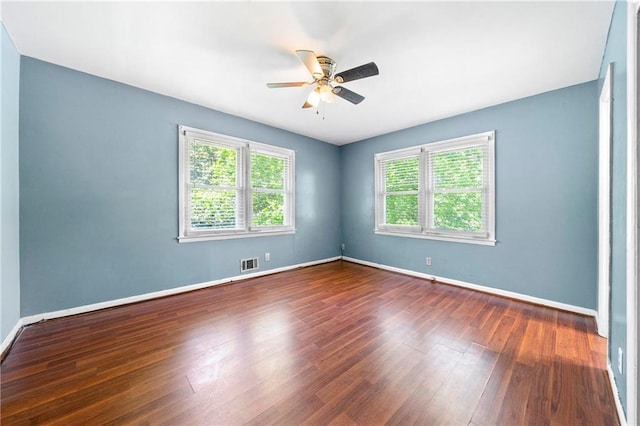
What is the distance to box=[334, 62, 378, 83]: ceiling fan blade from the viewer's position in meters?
1.96

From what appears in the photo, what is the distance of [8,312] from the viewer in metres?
2.07

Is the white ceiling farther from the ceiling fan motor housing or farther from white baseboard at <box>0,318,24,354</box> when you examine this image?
white baseboard at <box>0,318,24,354</box>

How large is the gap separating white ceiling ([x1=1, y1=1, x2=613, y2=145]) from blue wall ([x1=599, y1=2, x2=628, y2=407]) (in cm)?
41

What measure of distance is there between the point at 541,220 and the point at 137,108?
5212 millimetres

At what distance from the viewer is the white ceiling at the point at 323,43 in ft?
5.81

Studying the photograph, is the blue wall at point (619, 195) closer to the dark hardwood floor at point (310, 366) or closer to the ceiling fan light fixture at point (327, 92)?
the dark hardwood floor at point (310, 366)

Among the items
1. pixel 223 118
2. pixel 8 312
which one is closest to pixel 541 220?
pixel 223 118

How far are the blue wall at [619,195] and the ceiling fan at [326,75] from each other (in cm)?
153

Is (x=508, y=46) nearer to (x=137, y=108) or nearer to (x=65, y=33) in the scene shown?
(x=65, y=33)

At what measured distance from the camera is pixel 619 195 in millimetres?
1476

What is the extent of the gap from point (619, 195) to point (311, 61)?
92.3 inches

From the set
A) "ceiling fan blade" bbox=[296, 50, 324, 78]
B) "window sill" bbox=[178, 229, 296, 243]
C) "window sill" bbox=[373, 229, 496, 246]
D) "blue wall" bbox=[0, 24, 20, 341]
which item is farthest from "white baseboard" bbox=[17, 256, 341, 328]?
"ceiling fan blade" bbox=[296, 50, 324, 78]

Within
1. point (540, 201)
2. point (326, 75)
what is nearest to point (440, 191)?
point (540, 201)

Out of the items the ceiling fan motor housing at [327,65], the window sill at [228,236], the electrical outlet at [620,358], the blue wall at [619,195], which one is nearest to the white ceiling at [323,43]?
the ceiling fan motor housing at [327,65]
